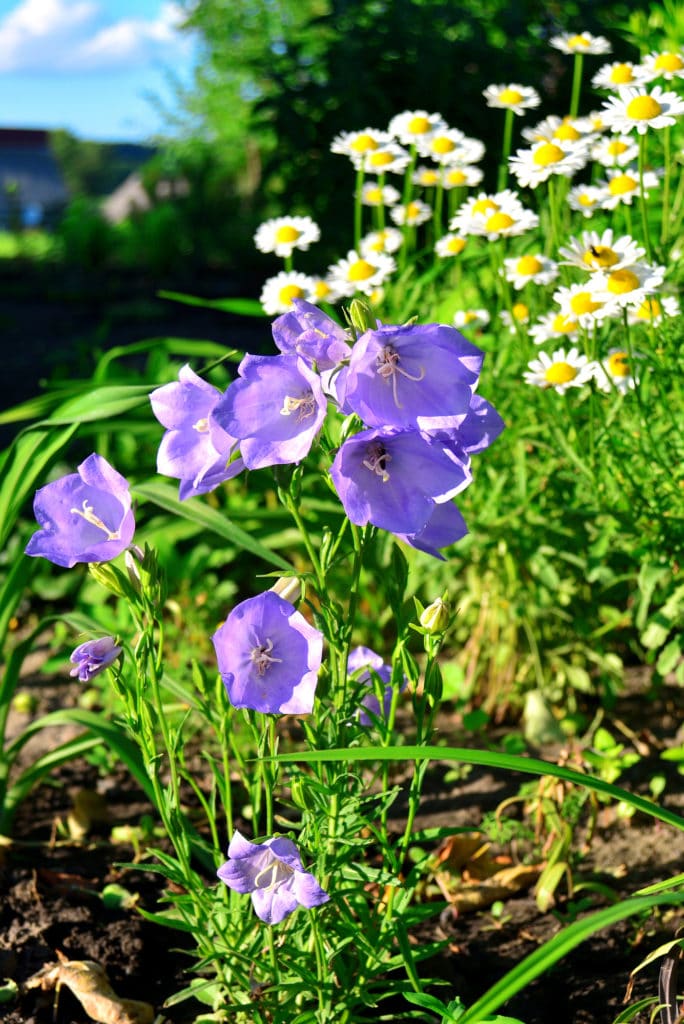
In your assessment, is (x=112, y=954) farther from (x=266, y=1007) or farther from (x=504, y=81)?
(x=504, y=81)

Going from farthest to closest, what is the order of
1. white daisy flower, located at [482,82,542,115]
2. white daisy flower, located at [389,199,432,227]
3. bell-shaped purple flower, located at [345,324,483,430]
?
white daisy flower, located at [389,199,432,227] < white daisy flower, located at [482,82,542,115] < bell-shaped purple flower, located at [345,324,483,430]

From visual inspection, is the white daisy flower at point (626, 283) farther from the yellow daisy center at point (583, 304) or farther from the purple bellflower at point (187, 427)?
the purple bellflower at point (187, 427)

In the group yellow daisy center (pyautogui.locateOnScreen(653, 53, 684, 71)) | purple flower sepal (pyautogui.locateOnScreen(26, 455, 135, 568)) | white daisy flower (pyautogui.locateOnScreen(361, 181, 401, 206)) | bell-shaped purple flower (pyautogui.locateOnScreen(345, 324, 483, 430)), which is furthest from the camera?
white daisy flower (pyautogui.locateOnScreen(361, 181, 401, 206))

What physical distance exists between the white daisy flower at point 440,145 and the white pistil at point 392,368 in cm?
169

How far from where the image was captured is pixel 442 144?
8.66 ft

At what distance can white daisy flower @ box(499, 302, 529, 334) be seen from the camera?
231cm

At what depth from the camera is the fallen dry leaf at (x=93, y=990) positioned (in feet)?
5.16

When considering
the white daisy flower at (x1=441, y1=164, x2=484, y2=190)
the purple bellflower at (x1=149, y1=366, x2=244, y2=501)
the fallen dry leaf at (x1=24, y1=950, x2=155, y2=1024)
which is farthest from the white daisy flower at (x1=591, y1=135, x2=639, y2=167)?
the fallen dry leaf at (x1=24, y1=950, x2=155, y2=1024)

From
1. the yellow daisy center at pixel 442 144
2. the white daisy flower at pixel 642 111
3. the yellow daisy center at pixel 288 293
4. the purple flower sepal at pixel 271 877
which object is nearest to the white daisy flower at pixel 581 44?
the yellow daisy center at pixel 442 144

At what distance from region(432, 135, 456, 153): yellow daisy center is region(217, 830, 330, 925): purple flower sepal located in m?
1.91

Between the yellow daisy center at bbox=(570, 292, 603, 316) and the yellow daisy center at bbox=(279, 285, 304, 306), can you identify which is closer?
the yellow daisy center at bbox=(570, 292, 603, 316)

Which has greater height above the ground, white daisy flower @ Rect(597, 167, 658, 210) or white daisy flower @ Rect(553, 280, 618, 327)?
white daisy flower @ Rect(597, 167, 658, 210)

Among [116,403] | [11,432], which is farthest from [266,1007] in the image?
[11,432]

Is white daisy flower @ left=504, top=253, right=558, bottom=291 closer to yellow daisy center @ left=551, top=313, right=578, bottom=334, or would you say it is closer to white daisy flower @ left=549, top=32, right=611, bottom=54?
yellow daisy center @ left=551, top=313, right=578, bottom=334
